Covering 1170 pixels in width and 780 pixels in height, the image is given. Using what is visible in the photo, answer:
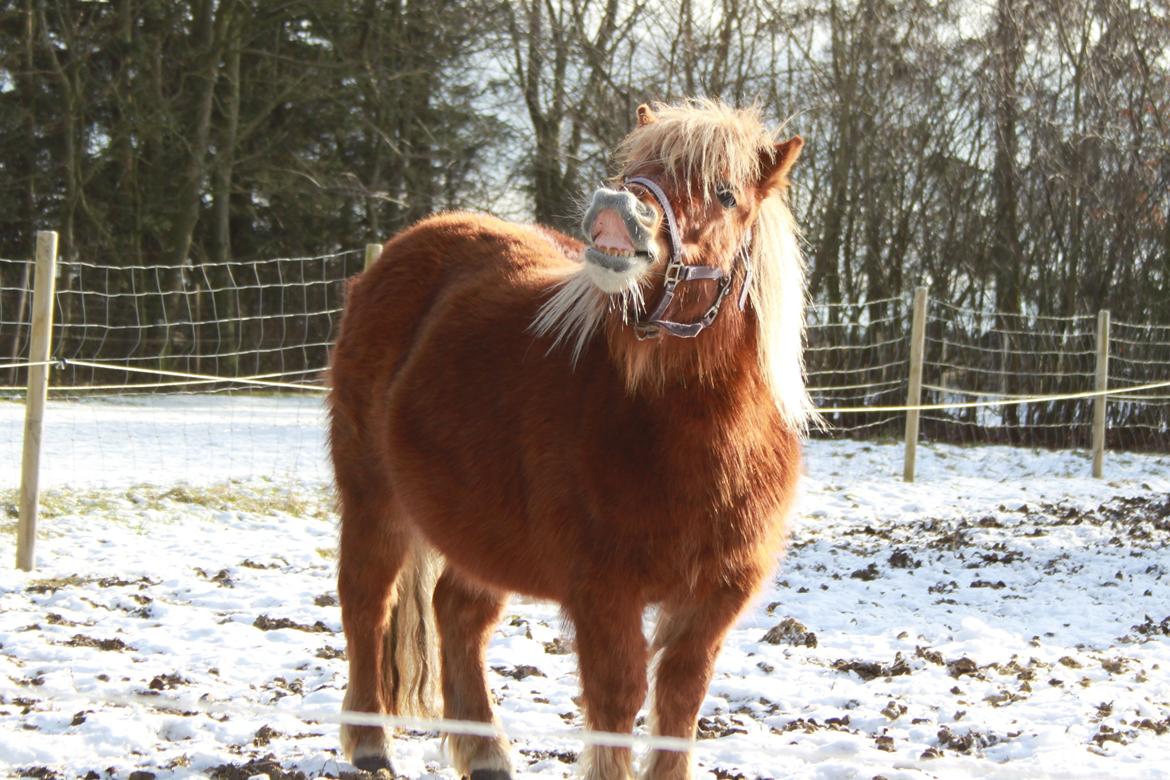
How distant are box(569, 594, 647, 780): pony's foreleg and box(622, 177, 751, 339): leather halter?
1.92 ft

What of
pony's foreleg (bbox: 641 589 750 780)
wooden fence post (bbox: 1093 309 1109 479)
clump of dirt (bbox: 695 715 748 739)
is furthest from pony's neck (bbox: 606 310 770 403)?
wooden fence post (bbox: 1093 309 1109 479)

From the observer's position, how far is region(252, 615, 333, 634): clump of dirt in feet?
14.8

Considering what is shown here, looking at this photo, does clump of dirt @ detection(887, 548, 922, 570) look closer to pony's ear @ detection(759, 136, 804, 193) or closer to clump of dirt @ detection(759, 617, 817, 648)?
clump of dirt @ detection(759, 617, 817, 648)

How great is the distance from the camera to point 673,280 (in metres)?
2.26

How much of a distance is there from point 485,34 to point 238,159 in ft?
14.4

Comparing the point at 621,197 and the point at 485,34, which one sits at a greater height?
the point at 485,34

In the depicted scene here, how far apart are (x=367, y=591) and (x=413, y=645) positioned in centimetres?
25

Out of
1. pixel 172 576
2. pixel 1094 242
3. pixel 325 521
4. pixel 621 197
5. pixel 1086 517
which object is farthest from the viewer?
pixel 1094 242

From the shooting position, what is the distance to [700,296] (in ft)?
7.69

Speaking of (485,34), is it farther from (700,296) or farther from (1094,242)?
(700,296)

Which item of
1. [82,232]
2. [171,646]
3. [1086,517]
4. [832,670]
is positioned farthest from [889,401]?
[82,232]

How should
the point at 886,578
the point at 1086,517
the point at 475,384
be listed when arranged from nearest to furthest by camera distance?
the point at 475,384, the point at 886,578, the point at 1086,517

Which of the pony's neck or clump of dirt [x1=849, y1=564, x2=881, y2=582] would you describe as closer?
the pony's neck

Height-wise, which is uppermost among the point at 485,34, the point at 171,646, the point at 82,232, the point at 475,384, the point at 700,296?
the point at 485,34
